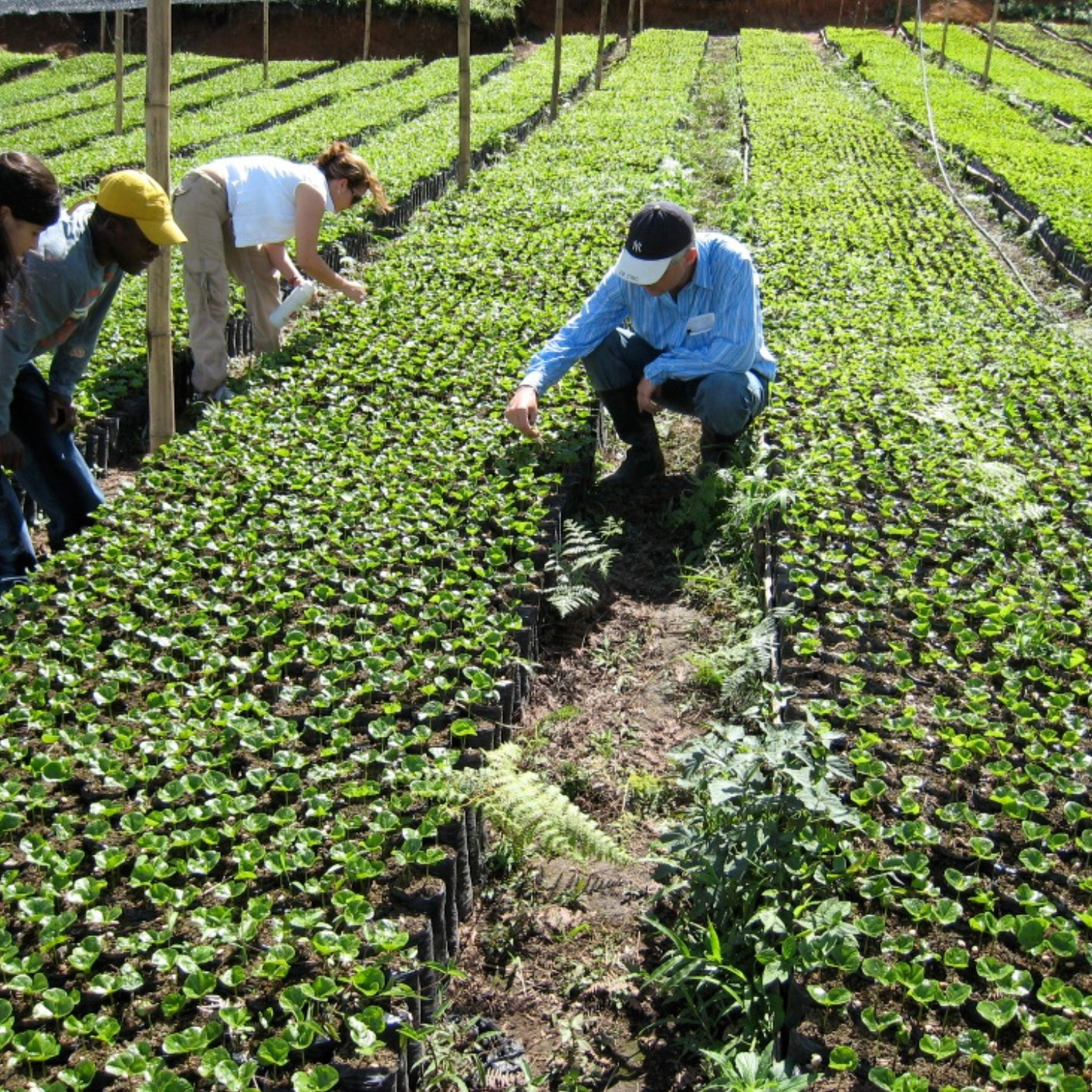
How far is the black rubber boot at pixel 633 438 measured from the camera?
222 inches

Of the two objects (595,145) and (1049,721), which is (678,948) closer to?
(1049,721)

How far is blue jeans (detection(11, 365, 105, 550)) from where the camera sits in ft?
14.9

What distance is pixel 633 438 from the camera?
18.9ft

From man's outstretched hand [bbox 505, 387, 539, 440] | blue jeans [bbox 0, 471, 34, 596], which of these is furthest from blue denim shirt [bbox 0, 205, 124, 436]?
man's outstretched hand [bbox 505, 387, 539, 440]

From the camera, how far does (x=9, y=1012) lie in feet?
7.68

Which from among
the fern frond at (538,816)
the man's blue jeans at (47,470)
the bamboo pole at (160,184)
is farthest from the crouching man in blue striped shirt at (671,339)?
the fern frond at (538,816)

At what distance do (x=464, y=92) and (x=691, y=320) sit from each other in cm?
639

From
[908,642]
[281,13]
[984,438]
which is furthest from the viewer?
[281,13]

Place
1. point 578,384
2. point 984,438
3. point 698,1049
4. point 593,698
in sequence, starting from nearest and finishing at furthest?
1. point 698,1049
2. point 593,698
3. point 984,438
4. point 578,384

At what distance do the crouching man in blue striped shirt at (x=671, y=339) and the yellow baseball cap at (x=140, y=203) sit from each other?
5.26 ft

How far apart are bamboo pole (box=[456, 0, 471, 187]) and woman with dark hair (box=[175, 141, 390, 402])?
14.6 ft

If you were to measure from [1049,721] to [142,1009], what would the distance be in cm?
270

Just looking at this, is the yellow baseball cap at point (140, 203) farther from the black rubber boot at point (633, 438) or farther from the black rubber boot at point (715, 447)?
the black rubber boot at point (715, 447)

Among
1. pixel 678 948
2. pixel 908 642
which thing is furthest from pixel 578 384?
pixel 678 948
